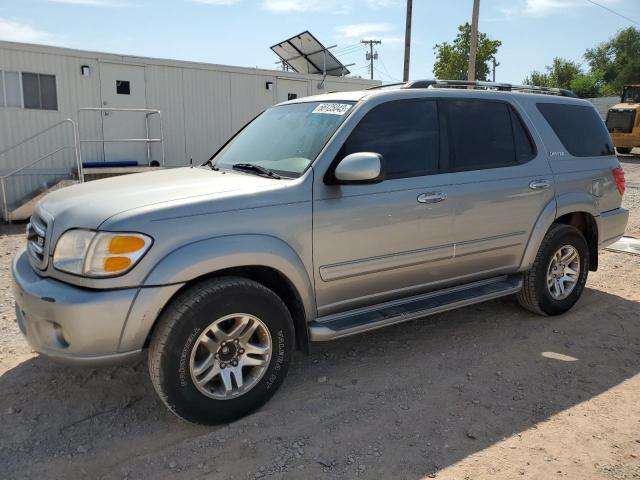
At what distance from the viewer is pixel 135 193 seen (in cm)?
310

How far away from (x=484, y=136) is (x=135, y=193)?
264 centimetres

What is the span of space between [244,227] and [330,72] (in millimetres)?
12465

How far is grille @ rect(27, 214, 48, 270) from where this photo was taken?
2.96 m

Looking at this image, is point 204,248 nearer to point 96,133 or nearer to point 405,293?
point 405,293

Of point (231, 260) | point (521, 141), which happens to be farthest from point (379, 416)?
point (521, 141)

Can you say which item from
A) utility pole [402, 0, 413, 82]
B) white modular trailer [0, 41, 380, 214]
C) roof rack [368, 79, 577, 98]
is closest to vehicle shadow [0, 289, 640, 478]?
roof rack [368, 79, 577, 98]

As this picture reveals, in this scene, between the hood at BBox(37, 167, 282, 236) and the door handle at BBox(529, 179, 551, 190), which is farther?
the door handle at BBox(529, 179, 551, 190)

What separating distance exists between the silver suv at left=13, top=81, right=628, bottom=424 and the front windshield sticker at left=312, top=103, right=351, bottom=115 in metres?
0.01

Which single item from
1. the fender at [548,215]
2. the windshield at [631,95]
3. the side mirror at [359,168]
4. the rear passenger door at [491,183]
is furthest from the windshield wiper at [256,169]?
the windshield at [631,95]

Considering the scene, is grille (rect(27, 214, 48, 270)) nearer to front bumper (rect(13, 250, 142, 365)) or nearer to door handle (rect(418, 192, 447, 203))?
front bumper (rect(13, 250, 142, 365))

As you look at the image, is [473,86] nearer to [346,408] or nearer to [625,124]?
[346,408]

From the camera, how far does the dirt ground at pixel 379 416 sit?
2.75 meters

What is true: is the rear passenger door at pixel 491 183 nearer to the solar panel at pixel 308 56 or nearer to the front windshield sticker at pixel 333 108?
the front windshield sticker at pixel 333 108

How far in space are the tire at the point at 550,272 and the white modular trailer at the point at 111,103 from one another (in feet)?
29.3
